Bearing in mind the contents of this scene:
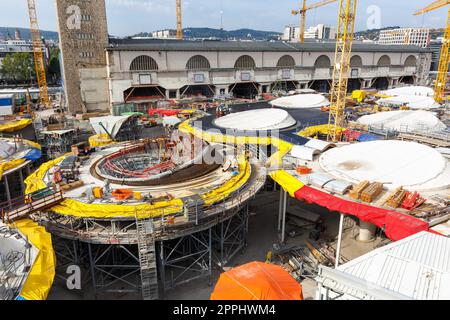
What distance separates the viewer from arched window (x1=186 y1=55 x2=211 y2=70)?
263 feet

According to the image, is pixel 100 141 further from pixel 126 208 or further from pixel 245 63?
pixel 245 63

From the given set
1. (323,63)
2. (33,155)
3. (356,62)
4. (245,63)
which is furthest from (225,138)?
(356,62)

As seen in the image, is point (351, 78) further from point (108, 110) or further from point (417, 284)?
point (417, 284)

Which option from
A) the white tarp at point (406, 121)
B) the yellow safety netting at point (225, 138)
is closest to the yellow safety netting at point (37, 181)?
the yellow safety netting at point (225, 138)

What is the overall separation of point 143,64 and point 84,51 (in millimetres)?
14694

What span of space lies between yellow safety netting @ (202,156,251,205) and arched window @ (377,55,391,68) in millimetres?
95436

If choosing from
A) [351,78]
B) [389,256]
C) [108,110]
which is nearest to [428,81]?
[351,78]

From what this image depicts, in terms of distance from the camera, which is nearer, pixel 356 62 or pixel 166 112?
pixel 166 112

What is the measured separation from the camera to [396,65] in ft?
369

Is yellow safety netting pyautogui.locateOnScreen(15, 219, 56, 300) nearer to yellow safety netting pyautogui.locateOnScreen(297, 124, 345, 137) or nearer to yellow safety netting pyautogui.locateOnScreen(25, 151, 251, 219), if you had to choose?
yellow safety netting pyautogui.locateOnScreen(25, 151, 251, 219)

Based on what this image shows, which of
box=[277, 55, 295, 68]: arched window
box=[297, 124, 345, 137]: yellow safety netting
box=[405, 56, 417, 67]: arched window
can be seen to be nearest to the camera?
box=[297, 124, 345, 137]: yellow safety netting

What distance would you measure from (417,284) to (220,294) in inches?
335

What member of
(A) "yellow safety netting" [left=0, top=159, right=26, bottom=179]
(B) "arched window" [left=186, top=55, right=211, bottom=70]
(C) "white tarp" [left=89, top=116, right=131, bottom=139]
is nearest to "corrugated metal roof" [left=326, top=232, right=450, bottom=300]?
(A) "yellow safety netting" [left=0, top=159, right=26, bottom=179]

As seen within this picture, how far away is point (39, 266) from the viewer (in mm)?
17688
